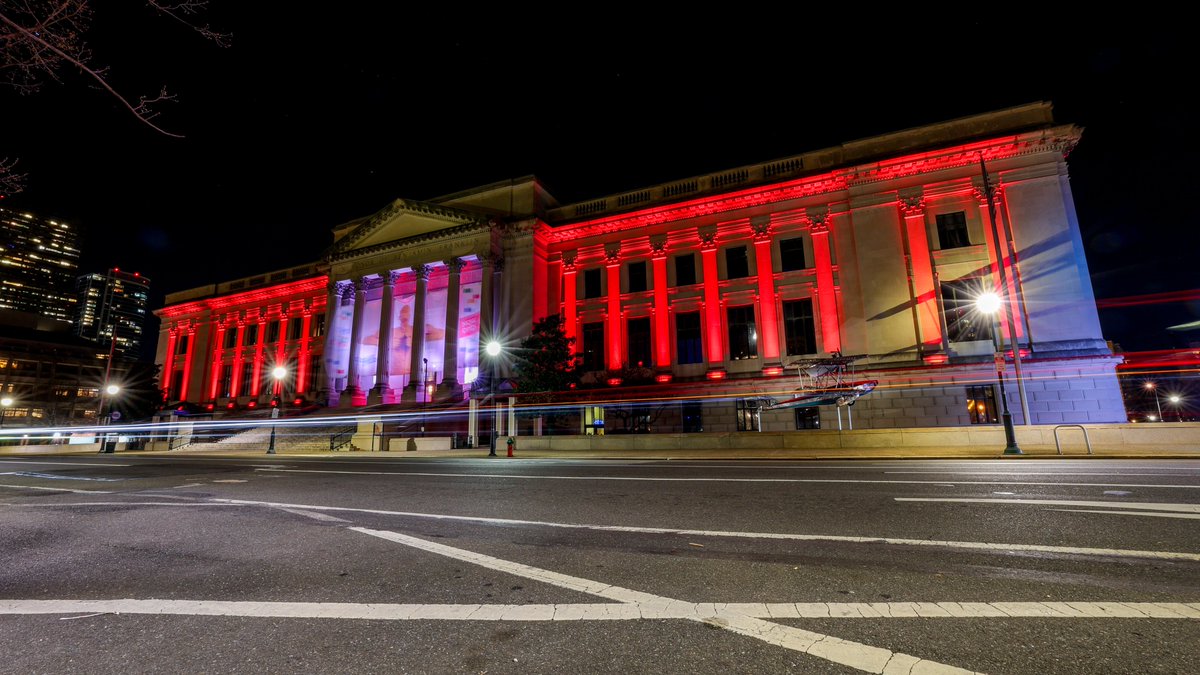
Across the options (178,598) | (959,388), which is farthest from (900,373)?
(178,598)

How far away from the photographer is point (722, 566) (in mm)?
3768

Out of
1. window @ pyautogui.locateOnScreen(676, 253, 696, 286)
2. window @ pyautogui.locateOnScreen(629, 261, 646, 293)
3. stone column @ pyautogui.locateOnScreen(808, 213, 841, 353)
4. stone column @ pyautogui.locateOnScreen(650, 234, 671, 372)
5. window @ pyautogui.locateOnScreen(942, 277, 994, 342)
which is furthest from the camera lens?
window @ pyautogui.locateOnScreen(629, 261, 646, 293)

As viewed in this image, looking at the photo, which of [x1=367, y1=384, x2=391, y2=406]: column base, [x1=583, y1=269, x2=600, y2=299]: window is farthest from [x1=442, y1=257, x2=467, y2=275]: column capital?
[x1=367, y1=384, x2=391, y2=406]: column base

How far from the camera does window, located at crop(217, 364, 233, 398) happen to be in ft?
166

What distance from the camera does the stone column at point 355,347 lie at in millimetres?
38344

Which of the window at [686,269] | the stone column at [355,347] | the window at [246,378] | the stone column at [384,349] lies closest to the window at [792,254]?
the window at [686,269]

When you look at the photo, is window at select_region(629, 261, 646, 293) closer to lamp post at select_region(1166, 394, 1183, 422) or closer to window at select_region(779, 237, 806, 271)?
window at select_region(779, 237, 806, 271)

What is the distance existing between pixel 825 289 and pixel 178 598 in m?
31.7

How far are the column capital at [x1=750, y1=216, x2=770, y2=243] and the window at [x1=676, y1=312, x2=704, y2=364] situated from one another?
6176 millimetres

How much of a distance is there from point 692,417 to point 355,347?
89.1 ft

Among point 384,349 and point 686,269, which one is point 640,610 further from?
point 384,349

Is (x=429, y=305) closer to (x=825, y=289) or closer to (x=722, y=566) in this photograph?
(x=825, y=289)

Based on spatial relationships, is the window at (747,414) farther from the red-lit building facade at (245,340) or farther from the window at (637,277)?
the red-lit building facade at (245,340)

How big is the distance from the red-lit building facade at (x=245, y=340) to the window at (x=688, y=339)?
98.2 ft
